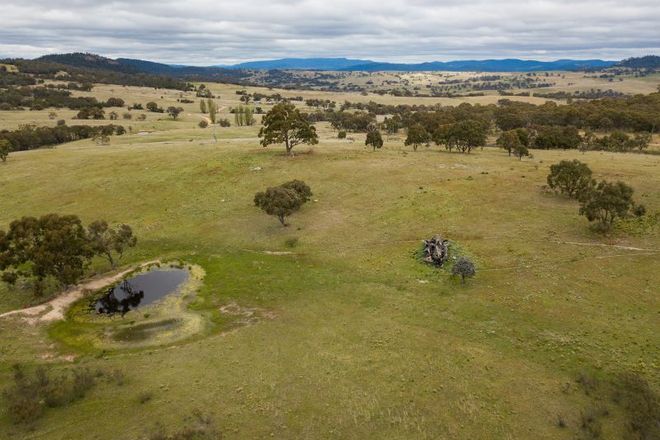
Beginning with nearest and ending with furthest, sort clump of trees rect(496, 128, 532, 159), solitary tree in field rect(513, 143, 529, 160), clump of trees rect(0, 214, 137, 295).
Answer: clump of trees rect(0, 214, 137, 295) < solitary tree in field rect(513, 143, 529, 160) < clump of trees rect(496, 128, 532, 159)

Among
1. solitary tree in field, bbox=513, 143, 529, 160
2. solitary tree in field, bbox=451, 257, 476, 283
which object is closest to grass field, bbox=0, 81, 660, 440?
solitary tree in field, bbox=451, 257, 476, 283

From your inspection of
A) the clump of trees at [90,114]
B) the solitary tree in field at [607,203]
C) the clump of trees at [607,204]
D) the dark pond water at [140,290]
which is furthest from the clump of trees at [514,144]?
the clump of trees at [90,114]

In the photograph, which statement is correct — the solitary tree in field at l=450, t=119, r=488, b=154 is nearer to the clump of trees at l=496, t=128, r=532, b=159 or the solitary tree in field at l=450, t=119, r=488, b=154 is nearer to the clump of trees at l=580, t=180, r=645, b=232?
the clump of trees at l=496, t=128, r=532, b=159

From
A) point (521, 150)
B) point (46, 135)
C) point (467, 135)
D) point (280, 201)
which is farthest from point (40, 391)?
point (46, 135)

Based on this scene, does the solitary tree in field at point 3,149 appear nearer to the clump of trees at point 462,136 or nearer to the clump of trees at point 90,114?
the clump of trees at point 90,114

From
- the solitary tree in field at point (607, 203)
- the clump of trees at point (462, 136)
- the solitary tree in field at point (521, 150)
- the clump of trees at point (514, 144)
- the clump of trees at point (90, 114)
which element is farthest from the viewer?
the clump of trees at point (90, 114)

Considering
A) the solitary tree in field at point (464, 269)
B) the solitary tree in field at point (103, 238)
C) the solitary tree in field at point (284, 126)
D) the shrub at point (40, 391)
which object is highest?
the solitary tree in field at point (284, 126)
